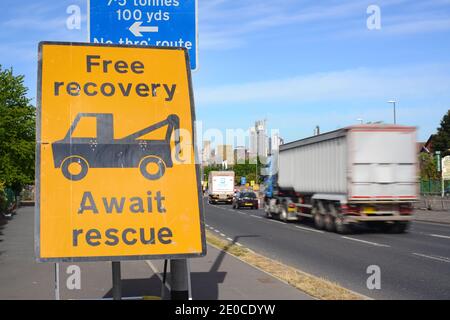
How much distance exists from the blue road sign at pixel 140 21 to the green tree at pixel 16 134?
30.9 metres

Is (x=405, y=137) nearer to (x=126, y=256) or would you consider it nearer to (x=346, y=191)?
(x=346, y=191)

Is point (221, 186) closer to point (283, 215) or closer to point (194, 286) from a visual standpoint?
point (283, 215)

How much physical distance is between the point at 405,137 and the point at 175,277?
17.3 meters

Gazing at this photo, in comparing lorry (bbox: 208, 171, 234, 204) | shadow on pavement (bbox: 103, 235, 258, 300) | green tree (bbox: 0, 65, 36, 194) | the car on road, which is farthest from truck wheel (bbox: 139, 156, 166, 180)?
lorry (bbox: 208, 171, 234, 204)

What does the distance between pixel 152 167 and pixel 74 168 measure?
0.50 metres

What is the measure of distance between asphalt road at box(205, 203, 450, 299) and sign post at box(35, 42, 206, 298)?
216 inches

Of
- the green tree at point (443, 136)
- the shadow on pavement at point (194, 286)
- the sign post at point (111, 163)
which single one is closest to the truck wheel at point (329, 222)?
the shadow on pavement at point (194, 286)

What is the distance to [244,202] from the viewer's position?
144 feet

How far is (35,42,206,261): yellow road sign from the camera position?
12.0 ft

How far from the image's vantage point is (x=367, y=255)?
13859 millimetres
